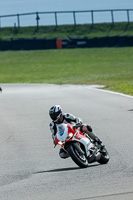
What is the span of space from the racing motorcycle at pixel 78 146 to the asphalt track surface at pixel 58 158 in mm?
141

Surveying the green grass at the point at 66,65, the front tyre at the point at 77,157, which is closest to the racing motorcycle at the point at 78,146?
the front tyre at the point at 77,157

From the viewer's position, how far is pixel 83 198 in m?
6.91

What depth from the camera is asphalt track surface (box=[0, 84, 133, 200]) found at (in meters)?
7.34

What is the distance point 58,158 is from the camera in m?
9.95

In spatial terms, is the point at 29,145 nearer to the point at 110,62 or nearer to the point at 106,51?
the point at 110,62

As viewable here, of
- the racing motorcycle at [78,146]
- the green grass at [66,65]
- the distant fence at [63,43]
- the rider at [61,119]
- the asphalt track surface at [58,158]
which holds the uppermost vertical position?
the rider at [61,119]

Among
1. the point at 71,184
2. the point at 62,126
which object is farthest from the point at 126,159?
the point at 71,184

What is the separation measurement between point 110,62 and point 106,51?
210 inches

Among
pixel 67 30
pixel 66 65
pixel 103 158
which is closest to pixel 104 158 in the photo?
pixel 103 158

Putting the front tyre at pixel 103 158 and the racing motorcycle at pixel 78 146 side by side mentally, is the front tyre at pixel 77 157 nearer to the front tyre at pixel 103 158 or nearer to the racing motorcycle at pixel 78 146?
the racing motorcycle at pixel 78 146

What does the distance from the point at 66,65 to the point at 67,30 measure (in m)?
16.5

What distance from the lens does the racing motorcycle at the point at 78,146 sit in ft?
28.7

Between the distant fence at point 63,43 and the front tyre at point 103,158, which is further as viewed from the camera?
the distant fence at point 63,43

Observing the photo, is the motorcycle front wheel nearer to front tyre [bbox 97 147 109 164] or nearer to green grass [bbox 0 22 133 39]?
front tyre [bbox 97 147 109 164]
